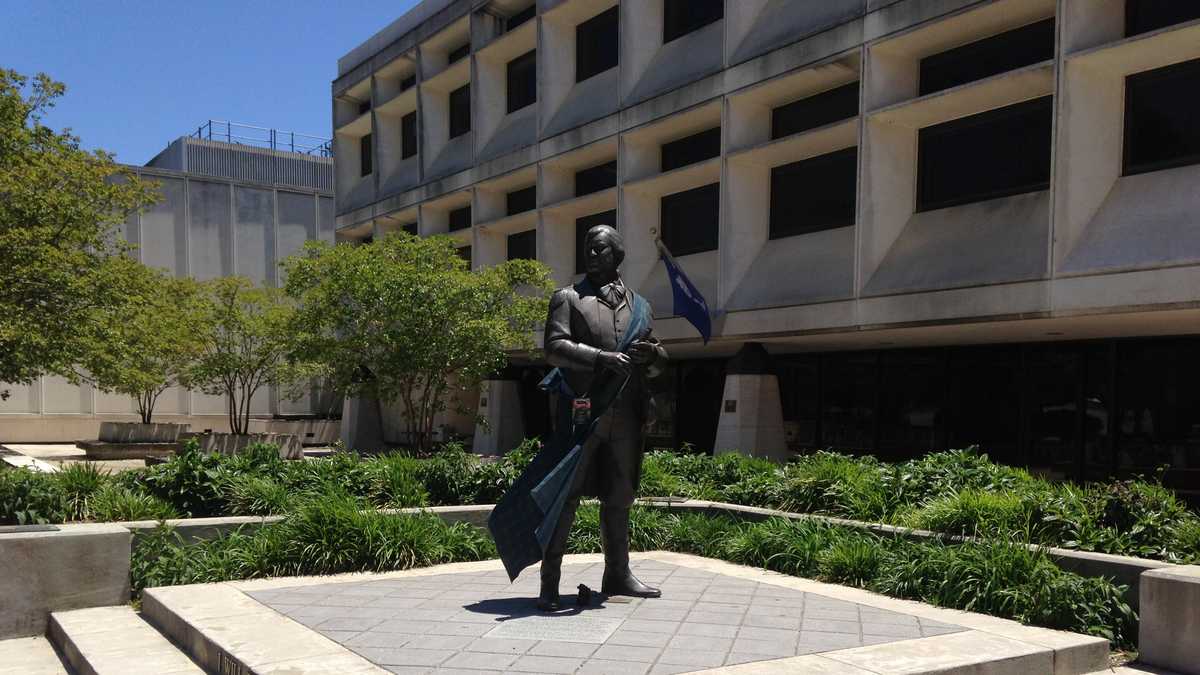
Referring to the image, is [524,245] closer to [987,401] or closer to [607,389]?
[987,401]

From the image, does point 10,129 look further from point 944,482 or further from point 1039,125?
Result: point 1039,125

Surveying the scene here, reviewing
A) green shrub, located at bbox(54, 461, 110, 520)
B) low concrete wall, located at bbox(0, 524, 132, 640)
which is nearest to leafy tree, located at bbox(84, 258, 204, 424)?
green shrub, located at bbox(54, 461, 110, 520)

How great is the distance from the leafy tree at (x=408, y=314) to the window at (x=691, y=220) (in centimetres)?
349

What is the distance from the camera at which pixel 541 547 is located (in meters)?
6.79

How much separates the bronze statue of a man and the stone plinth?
3.38 m

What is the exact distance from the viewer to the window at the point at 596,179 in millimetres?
26281

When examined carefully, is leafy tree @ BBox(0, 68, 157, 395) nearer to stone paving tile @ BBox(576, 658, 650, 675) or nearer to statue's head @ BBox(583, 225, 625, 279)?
statue's head @ BBox(583, 225, 625, 279)

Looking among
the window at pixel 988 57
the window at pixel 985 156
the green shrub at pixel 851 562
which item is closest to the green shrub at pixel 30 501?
the green shrub at pixel 851 562

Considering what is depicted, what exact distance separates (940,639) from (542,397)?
1053 inches

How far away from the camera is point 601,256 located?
740 cm

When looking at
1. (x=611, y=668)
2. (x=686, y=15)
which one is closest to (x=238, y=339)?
(x=686, y=15)

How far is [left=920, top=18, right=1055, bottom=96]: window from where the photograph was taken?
16641mm

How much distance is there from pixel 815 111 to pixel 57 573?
16.7m

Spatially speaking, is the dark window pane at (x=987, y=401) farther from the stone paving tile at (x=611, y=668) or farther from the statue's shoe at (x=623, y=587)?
the stone paving tile at (x=611, y=668)
